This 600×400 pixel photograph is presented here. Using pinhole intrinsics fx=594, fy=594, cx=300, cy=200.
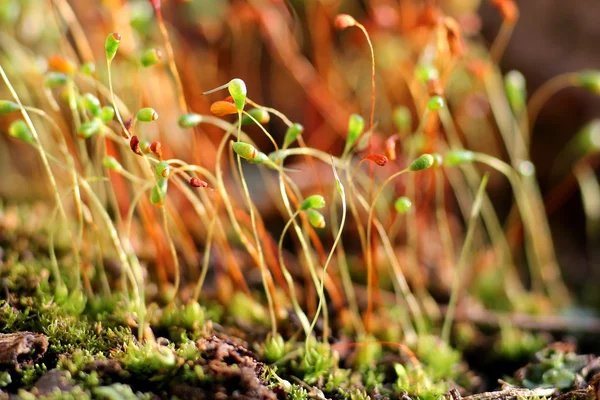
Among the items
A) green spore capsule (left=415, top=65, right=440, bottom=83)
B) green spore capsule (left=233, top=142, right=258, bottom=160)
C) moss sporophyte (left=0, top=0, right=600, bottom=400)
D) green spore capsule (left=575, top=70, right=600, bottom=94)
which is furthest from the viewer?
green spore capsule (left=575, top=70, right=600, bottom=94)

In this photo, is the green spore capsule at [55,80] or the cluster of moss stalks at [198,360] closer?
the cluster of moss stalks at [198,360]

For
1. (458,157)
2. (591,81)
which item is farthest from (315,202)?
(591,81)

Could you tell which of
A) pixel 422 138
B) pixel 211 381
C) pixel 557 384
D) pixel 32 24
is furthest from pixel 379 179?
pixel 32 24

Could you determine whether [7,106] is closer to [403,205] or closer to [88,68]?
[88,68]

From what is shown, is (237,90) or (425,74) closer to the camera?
(237,90)

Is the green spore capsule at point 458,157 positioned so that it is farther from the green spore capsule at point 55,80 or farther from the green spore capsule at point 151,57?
the green spore capsule at point 55,80

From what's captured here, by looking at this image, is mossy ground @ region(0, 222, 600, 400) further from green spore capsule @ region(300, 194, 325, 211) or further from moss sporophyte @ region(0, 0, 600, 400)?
green spore capsule @ region(300, 194, 325, 211)

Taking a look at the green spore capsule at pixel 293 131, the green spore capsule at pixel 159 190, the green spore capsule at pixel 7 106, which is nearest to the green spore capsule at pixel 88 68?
the green spore capsule at pixel 7 106

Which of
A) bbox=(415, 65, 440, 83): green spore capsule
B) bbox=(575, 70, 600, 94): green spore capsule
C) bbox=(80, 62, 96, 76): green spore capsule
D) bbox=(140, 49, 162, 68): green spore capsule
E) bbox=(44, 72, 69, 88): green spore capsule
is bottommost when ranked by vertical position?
bbox=(575, 70, 600, 94): green spore capsule

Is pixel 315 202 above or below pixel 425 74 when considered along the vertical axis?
below

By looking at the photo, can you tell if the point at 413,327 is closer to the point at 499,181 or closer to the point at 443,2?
the point at 499,181

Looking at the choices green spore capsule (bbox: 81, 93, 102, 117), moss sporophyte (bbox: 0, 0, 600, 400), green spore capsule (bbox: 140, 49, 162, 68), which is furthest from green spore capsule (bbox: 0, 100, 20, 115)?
green spore capsule (bbox: 140, 49, 162, 68)
